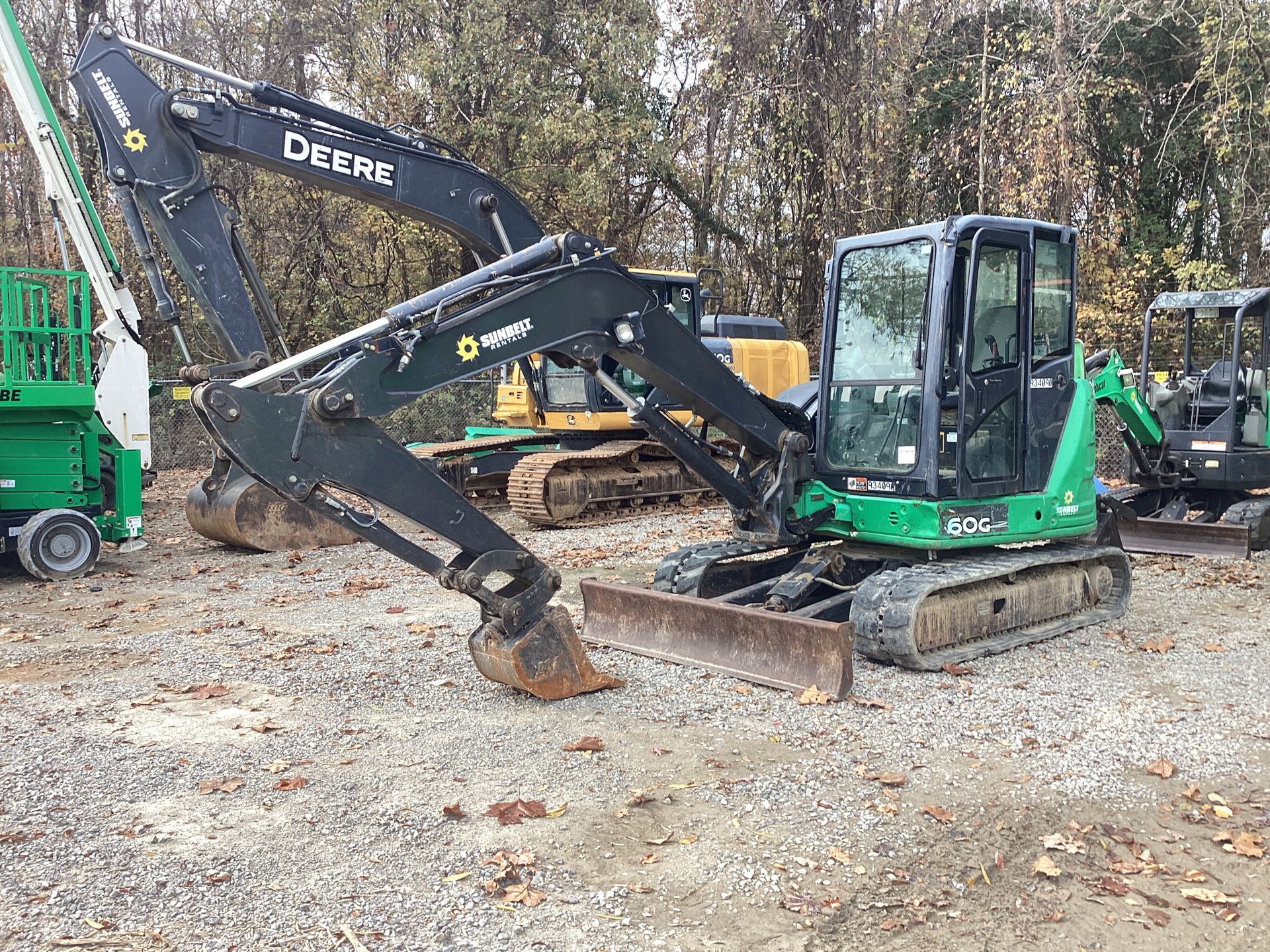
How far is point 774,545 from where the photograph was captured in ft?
23.5

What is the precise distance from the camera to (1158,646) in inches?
273

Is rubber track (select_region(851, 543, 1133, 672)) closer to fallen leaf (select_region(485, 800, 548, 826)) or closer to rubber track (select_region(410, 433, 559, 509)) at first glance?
fallen leaf (select_region(485, 800, 548, 826))

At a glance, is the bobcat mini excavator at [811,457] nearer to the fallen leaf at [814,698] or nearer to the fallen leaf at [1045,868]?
the fallen leaf at [814,698]

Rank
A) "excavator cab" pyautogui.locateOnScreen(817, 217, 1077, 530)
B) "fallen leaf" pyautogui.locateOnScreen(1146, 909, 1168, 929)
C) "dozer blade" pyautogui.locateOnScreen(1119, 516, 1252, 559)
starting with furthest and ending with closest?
"dozer blade" pyautogui.locateOnScreen(1119, 516, 1252, 559), "excavator cab" pyautogui.locateOnScreen(817, 217, 1077, 530), "fallen leaf" pyautogui.locateOnScreen(1146, 909, 1168, 929)

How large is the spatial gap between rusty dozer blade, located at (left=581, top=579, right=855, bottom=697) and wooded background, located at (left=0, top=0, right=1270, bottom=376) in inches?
515

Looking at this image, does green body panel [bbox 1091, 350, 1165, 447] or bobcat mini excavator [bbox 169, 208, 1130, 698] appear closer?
bobcat mini excavator [bbox 169, 208, 1130, 698]

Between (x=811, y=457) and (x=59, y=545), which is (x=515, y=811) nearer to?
(x=811, y=457)

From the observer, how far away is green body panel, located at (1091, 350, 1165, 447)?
962cm

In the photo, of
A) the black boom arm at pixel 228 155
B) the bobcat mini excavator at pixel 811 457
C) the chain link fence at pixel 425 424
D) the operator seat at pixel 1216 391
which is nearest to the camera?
the bobcat mini excavator at pixel 811 457

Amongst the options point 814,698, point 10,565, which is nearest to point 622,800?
point 814,698

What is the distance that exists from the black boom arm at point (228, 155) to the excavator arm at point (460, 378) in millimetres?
1498

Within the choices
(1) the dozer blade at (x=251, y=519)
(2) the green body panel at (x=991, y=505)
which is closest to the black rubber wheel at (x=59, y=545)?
(1) the dozer blade at (x=251, y=519)

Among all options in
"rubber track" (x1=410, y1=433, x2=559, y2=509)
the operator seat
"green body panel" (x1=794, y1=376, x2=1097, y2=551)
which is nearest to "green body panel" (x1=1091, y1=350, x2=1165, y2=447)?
the operator seat

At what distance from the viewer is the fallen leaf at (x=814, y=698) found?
18.6ft
